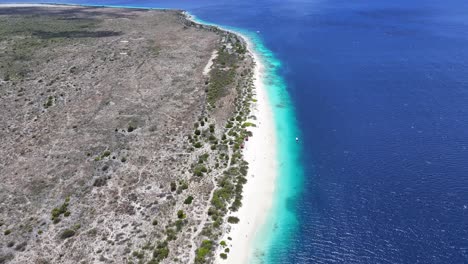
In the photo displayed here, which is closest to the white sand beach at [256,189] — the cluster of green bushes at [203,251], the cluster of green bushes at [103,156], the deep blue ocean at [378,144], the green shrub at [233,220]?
the green shrub at [233,220]

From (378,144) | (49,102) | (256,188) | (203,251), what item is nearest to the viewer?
(203,251)

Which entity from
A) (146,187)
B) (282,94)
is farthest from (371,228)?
(282,94)

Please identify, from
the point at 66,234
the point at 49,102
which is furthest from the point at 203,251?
the point at 49,102

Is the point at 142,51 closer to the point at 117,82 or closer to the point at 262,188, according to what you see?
the point at 117,82

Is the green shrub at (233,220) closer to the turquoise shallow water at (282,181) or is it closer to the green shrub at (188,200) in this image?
the turquoise shallow water at (282,181)

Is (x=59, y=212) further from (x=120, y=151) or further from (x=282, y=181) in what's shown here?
(x=282, y=181)

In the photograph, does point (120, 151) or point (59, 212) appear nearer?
point (59, 212)

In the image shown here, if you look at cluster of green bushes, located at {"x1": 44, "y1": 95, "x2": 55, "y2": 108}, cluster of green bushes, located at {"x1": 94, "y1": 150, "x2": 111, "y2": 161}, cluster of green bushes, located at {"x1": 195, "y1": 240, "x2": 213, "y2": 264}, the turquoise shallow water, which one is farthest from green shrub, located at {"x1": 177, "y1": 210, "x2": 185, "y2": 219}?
cluster of green bushes, located at {"x1": 44, "y1": 95, "x2": 55, "y2": 108}
